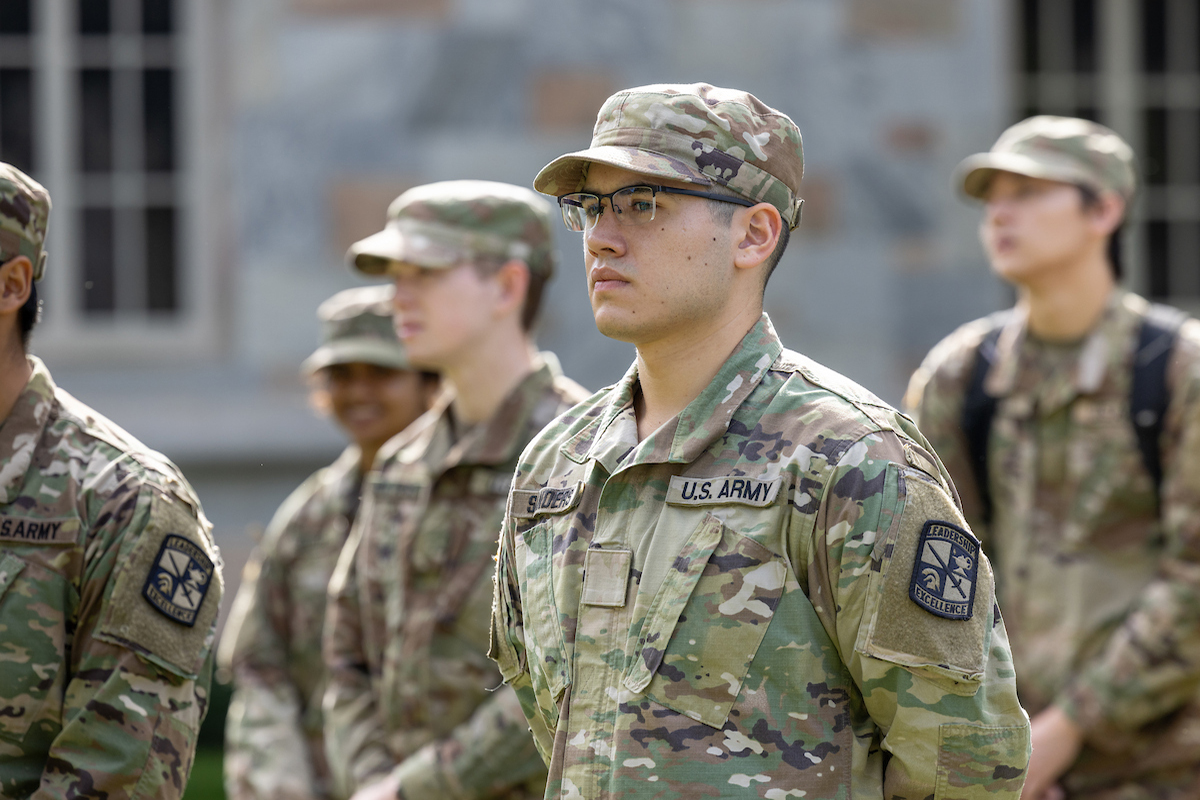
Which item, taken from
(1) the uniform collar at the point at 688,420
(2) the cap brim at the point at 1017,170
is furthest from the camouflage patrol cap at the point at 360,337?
(1) the uniform collar at the point at 688,420

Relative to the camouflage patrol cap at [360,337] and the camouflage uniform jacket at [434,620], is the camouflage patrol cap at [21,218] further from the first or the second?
the camouflage patrol cap at [360,337]

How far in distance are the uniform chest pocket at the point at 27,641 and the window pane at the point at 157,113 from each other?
5237mm

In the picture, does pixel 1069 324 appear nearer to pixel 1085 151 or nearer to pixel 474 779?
pixel 1085 151

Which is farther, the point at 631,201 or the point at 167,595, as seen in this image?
the point at 167,595

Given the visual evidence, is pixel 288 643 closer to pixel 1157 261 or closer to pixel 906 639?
pixel 906 639

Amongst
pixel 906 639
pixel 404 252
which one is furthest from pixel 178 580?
pixel 404 252

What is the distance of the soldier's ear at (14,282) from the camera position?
2930mm

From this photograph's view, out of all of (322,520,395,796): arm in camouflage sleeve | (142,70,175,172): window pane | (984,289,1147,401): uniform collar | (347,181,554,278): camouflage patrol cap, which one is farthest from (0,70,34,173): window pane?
(984,289,1147,401): uniform collar

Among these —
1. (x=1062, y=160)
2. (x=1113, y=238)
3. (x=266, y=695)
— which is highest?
(x=1062, y=160)

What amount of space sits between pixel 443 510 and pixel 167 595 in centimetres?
125

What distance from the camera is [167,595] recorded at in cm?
280

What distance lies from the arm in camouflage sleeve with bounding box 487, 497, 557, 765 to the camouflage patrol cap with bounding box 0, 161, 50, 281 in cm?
102

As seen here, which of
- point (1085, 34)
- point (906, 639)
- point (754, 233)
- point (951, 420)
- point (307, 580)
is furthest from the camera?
point (1085, 34)

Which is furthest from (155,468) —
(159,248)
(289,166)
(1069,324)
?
(159,248)
